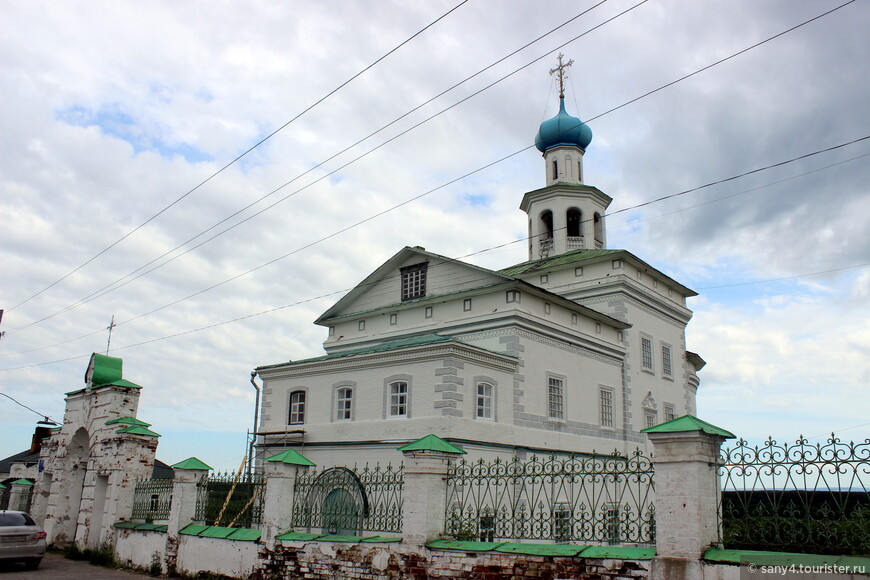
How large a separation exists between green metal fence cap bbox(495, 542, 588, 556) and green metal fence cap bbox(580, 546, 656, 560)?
4.5 inches

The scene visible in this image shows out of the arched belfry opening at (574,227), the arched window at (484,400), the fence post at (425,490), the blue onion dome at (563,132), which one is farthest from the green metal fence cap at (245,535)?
the blue onion dome at (563,132)

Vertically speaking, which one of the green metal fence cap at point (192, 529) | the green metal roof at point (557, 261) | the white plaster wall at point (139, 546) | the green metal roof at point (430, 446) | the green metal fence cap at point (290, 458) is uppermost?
the green metal roof at point (557, 261)

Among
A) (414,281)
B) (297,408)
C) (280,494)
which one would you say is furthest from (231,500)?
(414,281)

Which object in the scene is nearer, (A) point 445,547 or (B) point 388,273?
(A) point 445,547

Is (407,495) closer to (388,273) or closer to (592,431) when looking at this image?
(592,431)

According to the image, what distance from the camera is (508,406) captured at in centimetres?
1766

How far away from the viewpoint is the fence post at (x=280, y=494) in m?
11.2

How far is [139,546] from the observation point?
14.0m

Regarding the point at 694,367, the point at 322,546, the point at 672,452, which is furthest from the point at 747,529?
the point at 694,367

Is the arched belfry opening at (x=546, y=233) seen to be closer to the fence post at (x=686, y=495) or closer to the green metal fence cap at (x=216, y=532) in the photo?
the green metal fence cap at (x=216, y=532)

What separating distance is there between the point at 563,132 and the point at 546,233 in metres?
4.39

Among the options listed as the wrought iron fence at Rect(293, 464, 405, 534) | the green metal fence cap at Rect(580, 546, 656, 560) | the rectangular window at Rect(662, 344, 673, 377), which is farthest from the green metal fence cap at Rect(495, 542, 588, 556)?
the rectangular window at Rect(662, 344, 673, 377)

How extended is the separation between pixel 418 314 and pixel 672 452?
1461 cm

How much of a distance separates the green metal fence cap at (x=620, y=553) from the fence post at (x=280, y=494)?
17.6ft
